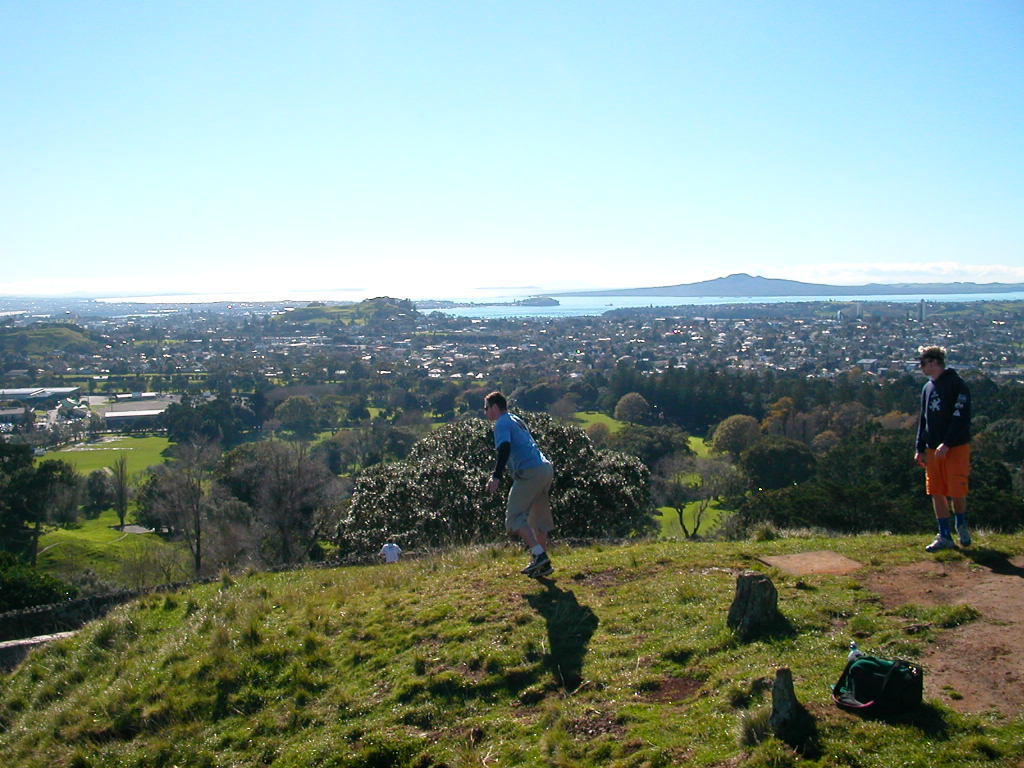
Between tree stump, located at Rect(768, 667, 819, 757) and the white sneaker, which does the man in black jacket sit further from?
tree stump, located at Rect(768, 667, 819, 757)

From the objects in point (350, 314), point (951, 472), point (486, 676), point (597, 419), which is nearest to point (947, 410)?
point (951, 472)

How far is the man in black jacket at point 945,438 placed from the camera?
580cm

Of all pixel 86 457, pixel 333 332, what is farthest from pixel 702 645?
pixel 333 332

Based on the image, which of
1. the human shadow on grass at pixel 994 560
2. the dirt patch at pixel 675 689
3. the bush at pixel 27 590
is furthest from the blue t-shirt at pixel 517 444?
the bush at pixel 27 590

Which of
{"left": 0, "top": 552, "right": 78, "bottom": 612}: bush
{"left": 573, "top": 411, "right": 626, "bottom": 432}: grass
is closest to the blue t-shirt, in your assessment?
{"left": 0, "top": 552, "right": 78, "bottom": 612}: bush

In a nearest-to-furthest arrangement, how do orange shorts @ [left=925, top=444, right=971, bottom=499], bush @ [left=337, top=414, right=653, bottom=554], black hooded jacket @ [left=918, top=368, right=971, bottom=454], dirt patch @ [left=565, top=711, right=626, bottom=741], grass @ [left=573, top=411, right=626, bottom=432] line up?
dirt patch @ [left=565, top=711, right=626, bottom=741]
black hooded jacket @ [left=918, top=368, right=971, bottom=454]
orange shorts @ [left=925, top=444, right=971, bottom=499]
bush @ [left=337, top=414, right=653, bottom=554]
grass @ [left=573, top=411, right=626, bottom=432]

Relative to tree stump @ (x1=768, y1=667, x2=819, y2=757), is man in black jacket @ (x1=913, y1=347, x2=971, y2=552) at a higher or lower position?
higher

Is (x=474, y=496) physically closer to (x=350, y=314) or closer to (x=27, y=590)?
(x=27, y=590)

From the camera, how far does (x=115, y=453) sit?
39594 mm

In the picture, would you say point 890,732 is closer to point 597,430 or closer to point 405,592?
point 405,592

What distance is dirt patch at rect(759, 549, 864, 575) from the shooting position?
19.1 feet

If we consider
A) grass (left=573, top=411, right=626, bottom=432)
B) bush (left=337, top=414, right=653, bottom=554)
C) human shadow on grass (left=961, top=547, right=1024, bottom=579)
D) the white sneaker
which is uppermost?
human shadow on grass (left=961, top=547, right=1024, bottom=579)

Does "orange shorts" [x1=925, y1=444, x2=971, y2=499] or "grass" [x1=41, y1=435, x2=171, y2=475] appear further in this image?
"grass" [x1=41, y1=435, x2=171, y2=475]

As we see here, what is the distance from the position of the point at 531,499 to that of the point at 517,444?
0.47m
